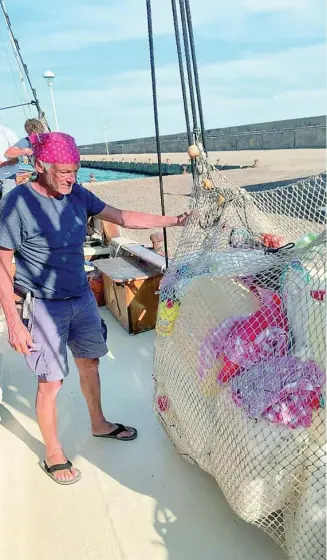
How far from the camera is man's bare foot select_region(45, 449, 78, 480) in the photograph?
203cm

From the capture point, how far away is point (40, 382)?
1.98 meters

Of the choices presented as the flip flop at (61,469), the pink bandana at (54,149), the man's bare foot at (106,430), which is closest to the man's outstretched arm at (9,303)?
the pink bandana at (54,149)

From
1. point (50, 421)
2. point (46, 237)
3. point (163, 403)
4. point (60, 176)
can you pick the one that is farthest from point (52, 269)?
point (163, 403)

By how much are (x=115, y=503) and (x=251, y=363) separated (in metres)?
0.94

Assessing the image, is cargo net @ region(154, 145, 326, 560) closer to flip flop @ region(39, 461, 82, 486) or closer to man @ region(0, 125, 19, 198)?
flip flop @ region(39, 461, 82, 486)

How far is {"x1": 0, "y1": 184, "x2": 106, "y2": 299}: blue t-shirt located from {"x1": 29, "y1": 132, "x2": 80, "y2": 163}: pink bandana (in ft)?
0.49

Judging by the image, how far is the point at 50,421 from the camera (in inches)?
80.1

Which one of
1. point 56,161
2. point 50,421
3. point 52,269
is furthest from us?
point 50,421

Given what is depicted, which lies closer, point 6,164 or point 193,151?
point 193,151

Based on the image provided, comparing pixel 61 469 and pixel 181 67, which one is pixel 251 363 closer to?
pixel 61 469

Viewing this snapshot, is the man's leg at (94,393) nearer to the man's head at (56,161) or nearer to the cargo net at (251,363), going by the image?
the cargo net at (251,363)

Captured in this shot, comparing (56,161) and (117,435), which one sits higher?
(56,161)

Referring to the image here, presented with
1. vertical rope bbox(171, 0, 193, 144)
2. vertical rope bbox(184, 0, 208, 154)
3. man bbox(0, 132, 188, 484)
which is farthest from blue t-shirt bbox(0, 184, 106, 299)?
vertical rope bbox(184, 0, 208, 154)

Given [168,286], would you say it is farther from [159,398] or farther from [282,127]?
[282,127]
